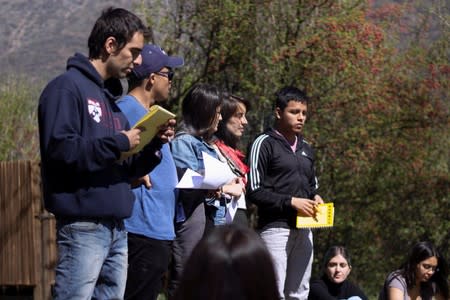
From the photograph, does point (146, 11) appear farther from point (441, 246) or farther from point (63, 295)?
point (63, 295)

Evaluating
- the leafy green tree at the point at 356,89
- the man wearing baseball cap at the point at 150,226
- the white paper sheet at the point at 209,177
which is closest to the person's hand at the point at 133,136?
the man wearing baseball cap at the point at 150,226

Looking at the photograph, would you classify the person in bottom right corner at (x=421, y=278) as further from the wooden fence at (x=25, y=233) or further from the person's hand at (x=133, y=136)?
the wooden fence at (x=25, y=233)

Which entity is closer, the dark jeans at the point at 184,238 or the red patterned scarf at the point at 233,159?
the dark jeans at the point at 184,238

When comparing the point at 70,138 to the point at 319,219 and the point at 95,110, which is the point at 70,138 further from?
the point at 319,219

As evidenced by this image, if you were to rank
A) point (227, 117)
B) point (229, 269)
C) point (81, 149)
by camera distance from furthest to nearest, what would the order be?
1. point (227, 117)
2. point (81, 149)
3. point (229, 269)

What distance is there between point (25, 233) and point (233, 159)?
14.8 feet

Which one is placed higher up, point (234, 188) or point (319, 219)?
point (234, 188)

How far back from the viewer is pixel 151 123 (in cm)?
483

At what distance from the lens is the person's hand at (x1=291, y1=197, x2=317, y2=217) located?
712 centimetres

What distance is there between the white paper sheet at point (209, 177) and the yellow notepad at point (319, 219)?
107 centimetres

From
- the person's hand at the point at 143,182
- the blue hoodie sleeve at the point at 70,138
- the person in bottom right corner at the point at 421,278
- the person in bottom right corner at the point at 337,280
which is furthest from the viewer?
the person in bottom right corner at the point at 337,280

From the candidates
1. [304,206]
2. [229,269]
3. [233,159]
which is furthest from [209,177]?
[229,269]

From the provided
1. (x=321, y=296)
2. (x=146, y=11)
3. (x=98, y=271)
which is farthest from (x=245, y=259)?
(x=146, y=11)

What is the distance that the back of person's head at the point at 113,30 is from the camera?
5031 millimetres
